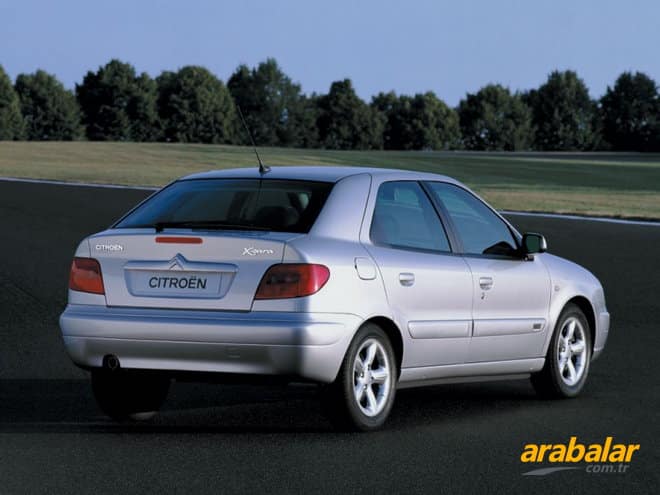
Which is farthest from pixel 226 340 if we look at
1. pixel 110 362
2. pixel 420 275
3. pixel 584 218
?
pixel 584 218

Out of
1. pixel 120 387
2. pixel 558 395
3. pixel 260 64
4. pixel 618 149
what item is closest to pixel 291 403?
pixel 120 387

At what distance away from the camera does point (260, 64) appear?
493 ft

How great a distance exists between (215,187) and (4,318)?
5709 millimetres

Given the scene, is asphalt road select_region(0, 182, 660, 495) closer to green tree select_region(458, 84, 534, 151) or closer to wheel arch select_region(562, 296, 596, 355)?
wheel arch select_region(562, 296, 596, 355)

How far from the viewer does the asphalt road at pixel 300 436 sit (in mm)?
6172

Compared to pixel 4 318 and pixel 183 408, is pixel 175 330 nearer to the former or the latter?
pixel 183 408

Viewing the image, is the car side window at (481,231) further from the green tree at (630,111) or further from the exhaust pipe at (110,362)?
the green tree at (630,111)

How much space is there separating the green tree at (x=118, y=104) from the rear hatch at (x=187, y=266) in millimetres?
111943

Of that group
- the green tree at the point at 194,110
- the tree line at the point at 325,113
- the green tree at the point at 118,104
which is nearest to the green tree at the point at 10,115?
the tree line at the point at 325,113

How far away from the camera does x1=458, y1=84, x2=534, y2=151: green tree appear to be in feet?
448

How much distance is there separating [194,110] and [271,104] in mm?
18401

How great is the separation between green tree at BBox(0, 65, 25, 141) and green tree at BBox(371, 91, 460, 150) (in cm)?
4212

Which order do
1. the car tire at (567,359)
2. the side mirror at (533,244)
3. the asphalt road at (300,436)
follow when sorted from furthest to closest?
the car tire at (567,359) → the side mirror at (533,244) → the asphalt road at (300,436)

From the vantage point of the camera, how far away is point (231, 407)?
8.41 metres
